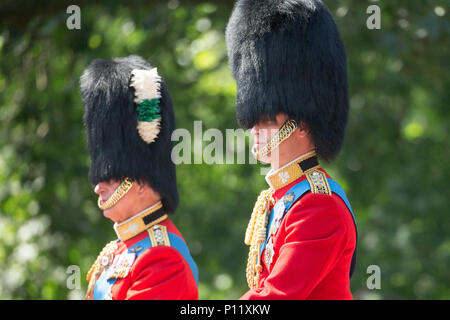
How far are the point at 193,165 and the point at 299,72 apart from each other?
514 centimetres

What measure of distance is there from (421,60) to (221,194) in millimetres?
2822

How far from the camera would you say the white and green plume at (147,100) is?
139 inches

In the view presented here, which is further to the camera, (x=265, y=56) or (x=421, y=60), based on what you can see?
(x=421, y=60)

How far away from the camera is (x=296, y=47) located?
307cm

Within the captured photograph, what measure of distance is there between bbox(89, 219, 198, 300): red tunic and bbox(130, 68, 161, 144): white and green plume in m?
0.50

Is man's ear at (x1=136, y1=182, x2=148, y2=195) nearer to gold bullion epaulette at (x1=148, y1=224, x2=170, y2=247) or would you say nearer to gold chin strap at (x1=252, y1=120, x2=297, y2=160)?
gold bullion epaulette at (x1=148, y1=224, x2=170, y2=247)

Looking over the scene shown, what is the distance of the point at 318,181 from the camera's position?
2971 millimetres

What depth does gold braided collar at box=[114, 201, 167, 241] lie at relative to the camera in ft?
11.6

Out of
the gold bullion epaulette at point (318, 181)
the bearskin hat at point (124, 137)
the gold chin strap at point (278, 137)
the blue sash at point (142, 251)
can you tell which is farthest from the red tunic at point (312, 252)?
the bearskin hat at point (124, 137)

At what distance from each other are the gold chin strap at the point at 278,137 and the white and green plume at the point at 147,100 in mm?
724

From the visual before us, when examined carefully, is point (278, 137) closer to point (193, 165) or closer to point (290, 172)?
point (290, 172)
